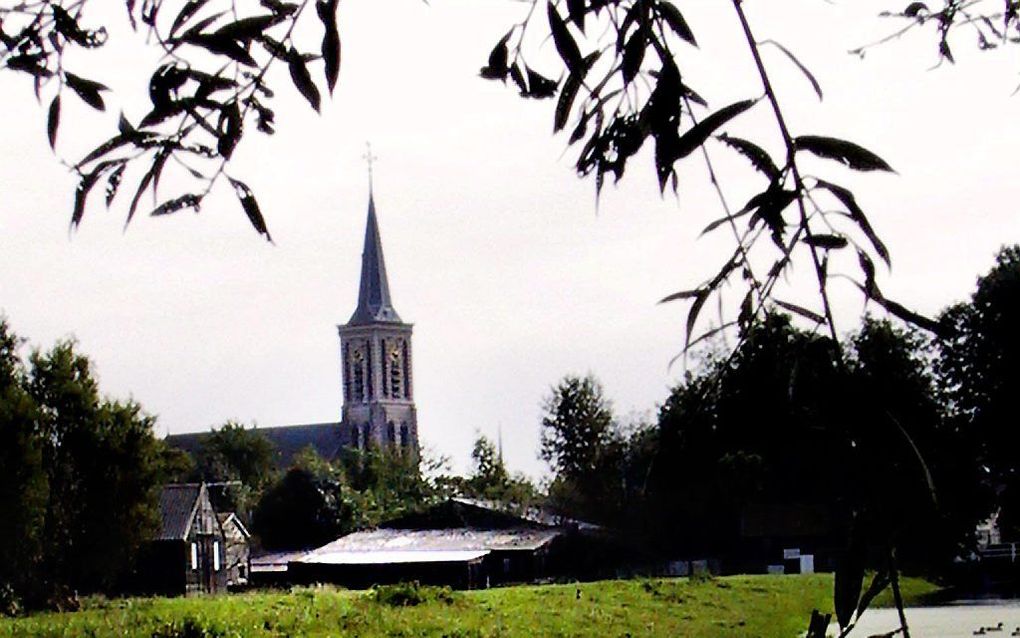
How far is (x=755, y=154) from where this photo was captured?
1.47 meters

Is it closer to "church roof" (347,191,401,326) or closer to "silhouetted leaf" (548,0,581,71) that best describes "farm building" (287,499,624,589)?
"silhouetted leaf" (548,0,581,71)

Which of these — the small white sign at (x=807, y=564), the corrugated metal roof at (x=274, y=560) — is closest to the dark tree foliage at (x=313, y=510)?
the corrugated metal roof at (x=274, y=560)

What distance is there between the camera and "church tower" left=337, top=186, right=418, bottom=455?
117125 millimetres

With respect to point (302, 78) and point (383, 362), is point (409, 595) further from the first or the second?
point (383, 362)

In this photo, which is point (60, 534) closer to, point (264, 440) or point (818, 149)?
point (818, 149)

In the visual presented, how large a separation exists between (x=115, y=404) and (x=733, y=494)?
20800 millimetres

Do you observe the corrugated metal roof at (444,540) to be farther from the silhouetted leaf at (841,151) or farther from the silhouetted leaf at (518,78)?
the silhouetted leaf at (841,151)

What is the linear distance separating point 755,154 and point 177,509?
165 ft

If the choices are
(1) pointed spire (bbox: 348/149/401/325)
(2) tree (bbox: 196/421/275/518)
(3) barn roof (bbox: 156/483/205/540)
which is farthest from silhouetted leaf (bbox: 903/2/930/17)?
(1) pointed spire (bbox: 348/149/401/325)

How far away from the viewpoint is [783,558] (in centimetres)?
5238

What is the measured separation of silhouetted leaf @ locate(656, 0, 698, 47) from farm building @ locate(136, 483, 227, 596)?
46.4 metres

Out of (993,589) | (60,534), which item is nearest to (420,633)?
(60,534)

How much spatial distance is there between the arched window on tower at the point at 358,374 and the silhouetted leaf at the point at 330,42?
389 feet

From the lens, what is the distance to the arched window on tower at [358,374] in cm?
12019
